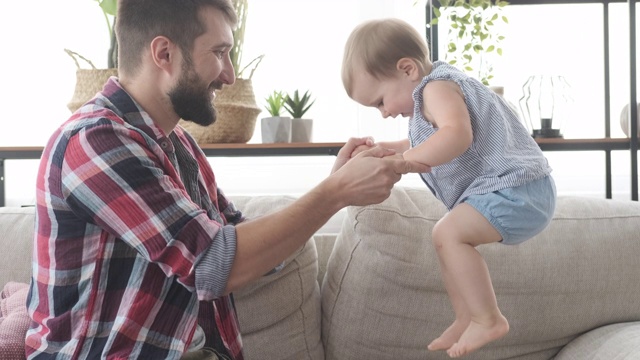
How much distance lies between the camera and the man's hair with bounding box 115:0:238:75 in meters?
1.66

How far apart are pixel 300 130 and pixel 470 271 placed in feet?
3.65

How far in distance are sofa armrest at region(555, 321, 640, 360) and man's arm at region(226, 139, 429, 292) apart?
0.74 meters

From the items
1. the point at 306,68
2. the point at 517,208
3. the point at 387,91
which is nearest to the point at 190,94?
the point at 387,91

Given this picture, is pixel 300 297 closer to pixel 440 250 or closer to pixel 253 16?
pixel 440 250

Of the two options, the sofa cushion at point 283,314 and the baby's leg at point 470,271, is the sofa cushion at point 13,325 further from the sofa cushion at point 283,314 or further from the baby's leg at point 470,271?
the baby's leg at point 470,271

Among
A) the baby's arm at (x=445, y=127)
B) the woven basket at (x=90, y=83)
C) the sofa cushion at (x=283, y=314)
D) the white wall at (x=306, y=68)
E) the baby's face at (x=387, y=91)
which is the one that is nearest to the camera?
the baby's arm at (x=445, y=127)

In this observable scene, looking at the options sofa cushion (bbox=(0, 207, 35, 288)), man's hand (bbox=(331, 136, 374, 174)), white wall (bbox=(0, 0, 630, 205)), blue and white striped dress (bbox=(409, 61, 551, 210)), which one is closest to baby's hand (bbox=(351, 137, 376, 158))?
man's hand (bbox=(331, 136, 374, 174))

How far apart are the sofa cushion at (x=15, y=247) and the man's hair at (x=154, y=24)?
72 cm

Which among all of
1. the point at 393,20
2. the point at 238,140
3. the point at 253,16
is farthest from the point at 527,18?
the point at 393,20

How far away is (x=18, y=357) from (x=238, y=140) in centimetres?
108

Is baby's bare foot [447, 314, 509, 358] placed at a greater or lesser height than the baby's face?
lesser

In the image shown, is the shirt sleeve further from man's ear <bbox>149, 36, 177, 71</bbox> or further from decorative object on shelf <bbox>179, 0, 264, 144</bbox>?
decorative object on shelf <bbox>179, 0, 264, 144</bbox>

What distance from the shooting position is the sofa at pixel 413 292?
6.84 ft

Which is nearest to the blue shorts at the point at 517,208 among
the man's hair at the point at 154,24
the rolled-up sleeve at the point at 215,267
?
the rolled-up sleeve at the point at 215,267
